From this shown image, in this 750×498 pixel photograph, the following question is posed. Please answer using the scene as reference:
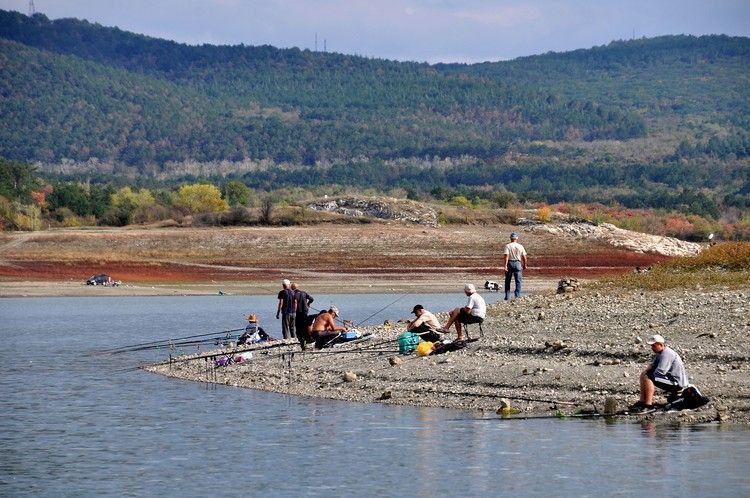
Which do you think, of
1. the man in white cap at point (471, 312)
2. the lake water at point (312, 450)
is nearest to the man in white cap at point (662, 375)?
the lake water at point (312, 450)

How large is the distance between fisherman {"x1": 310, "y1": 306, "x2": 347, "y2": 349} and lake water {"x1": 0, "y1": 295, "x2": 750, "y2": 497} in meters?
2.84

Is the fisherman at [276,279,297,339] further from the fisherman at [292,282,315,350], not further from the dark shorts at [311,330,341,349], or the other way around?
the dark shorts at [311,330,341,349]

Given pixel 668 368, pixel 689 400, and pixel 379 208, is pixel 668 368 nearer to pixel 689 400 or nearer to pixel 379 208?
pixel 689 400

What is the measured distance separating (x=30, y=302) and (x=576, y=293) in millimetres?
31462

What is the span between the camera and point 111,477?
62.2ft

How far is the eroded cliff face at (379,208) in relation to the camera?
3494 inches

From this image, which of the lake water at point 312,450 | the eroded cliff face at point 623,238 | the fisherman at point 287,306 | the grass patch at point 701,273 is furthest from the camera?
the eroded cliff face at point 623,238

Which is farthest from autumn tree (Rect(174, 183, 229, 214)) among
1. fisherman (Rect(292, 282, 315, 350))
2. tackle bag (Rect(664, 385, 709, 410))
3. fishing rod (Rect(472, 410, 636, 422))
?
tackle bag (Rect(664, 385, 709, 410))

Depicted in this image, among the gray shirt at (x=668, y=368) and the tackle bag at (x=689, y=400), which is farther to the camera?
the tackle bag at (x=689, y=400)

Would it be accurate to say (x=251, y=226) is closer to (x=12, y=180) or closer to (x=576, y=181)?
(x=12, y=180)

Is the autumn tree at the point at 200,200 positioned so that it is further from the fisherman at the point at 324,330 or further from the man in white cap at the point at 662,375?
the man in white cap at the point at 662,375

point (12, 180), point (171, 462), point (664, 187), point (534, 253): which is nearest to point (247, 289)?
point (534, 253)

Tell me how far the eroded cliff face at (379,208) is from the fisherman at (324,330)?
5755 centimetres

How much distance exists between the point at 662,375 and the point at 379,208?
7098cm
